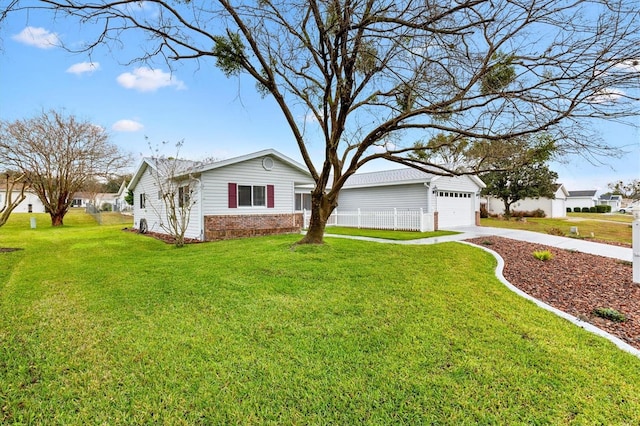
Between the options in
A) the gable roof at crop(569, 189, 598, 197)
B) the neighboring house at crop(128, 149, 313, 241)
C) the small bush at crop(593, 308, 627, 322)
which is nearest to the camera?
the small bush at crop(593, 308, 627, 322)

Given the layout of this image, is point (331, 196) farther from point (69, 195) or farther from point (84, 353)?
point (69, 195)

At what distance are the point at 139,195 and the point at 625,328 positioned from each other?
69.8ft

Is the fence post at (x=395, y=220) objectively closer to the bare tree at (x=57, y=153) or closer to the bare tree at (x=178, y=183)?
the bare tree at (x=178, y=183)

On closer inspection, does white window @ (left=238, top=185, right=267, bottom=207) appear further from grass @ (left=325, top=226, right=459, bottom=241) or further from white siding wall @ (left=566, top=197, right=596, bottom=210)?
white siding wall @ (left=566, top=197, right=596, bottom=210)

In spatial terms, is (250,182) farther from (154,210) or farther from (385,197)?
(385,197)

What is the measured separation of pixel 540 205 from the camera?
110ft

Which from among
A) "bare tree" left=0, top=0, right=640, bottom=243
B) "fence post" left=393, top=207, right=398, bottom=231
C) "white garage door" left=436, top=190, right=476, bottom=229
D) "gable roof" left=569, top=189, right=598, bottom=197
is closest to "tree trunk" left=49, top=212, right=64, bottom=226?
"bare tree" left=0, top=0, right=640, bottom=243

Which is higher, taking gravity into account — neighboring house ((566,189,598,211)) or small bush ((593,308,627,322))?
A: neighboring house ((566,189,598,211))

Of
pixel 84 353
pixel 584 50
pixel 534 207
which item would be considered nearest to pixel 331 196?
pixel 584 50

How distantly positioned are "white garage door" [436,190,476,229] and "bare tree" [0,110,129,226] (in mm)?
23604

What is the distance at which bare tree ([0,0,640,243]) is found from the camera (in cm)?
525

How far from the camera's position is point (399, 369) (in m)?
2.98

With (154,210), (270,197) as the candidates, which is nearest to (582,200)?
(270,197)

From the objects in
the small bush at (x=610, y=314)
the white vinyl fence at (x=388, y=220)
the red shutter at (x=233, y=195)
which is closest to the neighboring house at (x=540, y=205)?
the white vinyl fence at (x=388, y=220)
